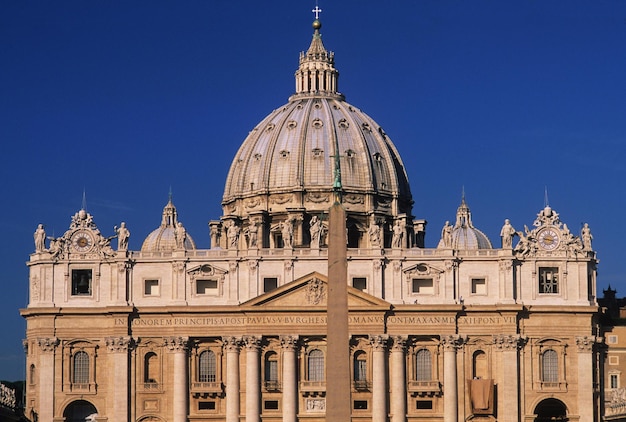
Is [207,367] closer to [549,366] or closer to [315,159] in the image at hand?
[549,366]

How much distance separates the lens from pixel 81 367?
4919 inches

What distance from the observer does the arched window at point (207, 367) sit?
4879 inches

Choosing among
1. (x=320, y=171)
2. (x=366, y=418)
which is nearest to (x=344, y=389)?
(x=366, y=418)

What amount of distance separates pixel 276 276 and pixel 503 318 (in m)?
15.4

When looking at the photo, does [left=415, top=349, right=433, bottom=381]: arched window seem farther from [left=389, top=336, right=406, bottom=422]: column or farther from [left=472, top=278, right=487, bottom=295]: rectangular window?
[left=472, top=278, right=487, bottom=295]: rectangular window

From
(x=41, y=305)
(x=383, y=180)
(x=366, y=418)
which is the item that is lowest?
(x=366, y=418)

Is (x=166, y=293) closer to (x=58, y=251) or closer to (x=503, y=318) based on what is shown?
(x=58, y=251)

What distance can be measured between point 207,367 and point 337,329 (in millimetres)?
55774

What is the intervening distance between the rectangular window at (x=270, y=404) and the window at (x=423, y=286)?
12.0 meters

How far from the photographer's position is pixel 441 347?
406 feet

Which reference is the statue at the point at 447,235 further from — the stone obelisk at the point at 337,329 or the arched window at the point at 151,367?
the stone obelisk at the point at 337,329

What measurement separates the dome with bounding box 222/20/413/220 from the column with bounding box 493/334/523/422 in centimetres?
2860

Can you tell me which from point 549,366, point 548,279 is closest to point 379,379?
point 549,366

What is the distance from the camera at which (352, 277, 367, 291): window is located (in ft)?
408
